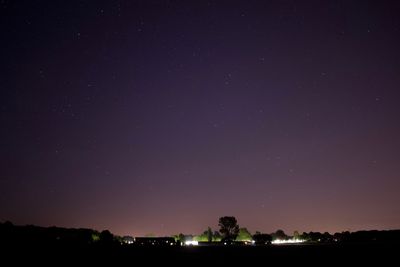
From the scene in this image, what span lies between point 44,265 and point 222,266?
11626mm

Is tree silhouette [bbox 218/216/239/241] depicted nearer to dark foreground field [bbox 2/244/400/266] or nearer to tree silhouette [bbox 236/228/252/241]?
tree silhouette [bbox 236/228/252/241]

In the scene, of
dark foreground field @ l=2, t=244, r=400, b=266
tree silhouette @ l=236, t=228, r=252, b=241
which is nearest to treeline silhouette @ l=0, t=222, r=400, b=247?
dark foreground field @ l=2, t=244, r=400, b=266

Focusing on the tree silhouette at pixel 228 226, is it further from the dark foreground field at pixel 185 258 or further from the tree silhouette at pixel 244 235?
the dark foreground field at pixel 185 258

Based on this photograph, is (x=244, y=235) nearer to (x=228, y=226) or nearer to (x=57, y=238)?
(x=228, y=226)

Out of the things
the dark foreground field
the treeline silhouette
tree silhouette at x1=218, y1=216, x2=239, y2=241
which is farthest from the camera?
tree silhouette at x1=218, y1=216, x2=239, y2=241

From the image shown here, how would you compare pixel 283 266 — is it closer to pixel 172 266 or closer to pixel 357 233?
pixel 172 266

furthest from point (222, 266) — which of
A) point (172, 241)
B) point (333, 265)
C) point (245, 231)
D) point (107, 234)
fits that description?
point (245, 231)

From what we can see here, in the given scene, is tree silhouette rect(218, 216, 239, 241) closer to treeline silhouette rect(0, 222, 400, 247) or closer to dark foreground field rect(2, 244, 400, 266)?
treeline silhouette rect(0, 222, 400, 247)

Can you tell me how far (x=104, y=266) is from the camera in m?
26.9

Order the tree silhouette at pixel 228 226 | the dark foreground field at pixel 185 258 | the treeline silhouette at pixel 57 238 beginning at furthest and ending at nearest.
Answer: the tree silhouette at pixel 228 226, the treeline silhouette at pixel 57 238, the dark foreground field at pixel 185 258

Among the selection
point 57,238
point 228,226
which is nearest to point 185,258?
point 57,238

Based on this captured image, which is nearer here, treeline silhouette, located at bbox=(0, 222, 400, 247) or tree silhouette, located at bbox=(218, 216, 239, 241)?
treeline silhouette, located at bbox=(0, 222, 400, 247)

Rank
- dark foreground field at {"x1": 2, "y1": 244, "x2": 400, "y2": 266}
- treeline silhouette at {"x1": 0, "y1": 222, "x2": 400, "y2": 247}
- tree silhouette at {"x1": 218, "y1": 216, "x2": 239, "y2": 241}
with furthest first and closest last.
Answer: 1. tree silhouette at {"x1": 218, "y1": 216, "x2": 239, "y2": 241}
2. treeline silhouette at {"x1": 0, "y1": 222, "x2": 400, "y2": 247}
3. dark foreground field at {"x1": 2, "y1": 244, "x2": 400, "y2": 266}

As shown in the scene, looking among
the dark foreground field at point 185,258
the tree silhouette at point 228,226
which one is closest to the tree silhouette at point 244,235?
the tree silhouette at point 228,226
